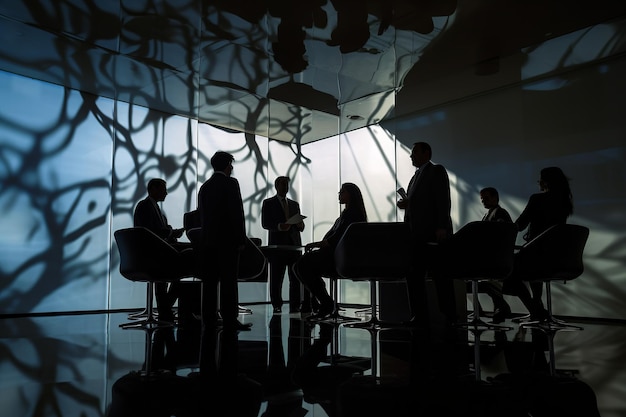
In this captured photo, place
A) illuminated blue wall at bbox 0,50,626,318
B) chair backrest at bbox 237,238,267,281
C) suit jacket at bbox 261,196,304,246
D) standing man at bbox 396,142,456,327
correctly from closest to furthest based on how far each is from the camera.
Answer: standing man at bbox 396,142,456,327 → chair backrest at bbox 237,238,267,281 → illuminated blue wall at bbox 0,50,626,318 → suit jacket at bbox 261,196,304,246

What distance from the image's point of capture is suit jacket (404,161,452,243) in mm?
4309

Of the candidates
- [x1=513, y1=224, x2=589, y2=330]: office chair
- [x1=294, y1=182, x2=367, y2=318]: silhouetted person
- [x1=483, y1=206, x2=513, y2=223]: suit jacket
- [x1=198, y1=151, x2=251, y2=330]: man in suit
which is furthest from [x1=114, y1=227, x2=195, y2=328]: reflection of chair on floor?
A: [x1=483, y1=206, x2=513, y2=223]: suit jacket

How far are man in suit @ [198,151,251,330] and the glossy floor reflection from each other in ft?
1.34

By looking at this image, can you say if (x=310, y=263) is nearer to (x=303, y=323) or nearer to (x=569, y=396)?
(x=303, y=323)

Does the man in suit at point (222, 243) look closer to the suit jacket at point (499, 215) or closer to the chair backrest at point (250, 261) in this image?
the chair backrest at point (250, 261)

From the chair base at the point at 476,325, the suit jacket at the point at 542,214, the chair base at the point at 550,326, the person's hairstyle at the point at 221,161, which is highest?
the person's hairstyle at the point at 221,161

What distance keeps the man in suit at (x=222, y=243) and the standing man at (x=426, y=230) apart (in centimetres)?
143

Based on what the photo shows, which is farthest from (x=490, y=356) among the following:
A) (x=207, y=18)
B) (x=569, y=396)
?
(x=207, y=18)

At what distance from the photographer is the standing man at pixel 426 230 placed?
4211mm

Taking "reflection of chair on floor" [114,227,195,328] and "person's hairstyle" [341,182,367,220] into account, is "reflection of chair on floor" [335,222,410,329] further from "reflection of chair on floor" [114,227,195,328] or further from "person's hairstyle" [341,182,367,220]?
"reflection of chair on floor" [114,227,195,328]

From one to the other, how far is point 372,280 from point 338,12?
8.92 ft

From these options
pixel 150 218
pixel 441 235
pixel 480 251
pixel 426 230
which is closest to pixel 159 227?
pixel 150 218

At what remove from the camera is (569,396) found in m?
1.80

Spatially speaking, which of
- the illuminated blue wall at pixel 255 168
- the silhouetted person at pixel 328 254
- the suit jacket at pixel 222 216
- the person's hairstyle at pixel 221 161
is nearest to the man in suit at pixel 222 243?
the suit jacket at pixel 222 216
